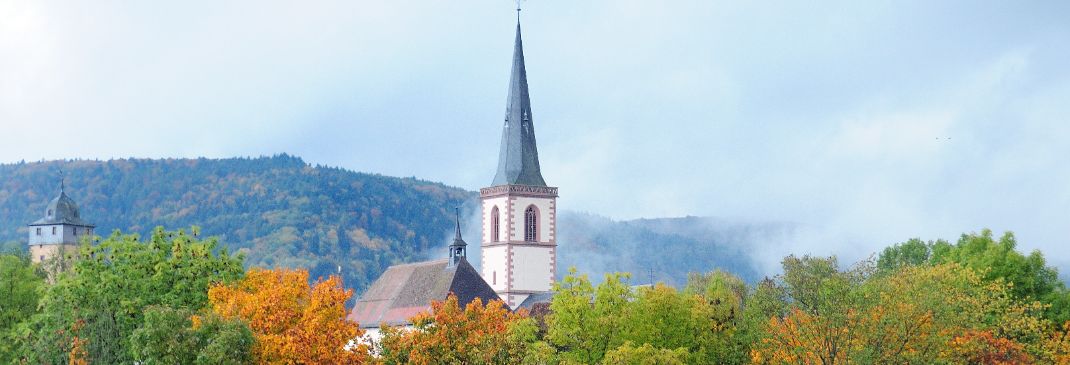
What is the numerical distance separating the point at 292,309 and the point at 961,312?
31734 mm

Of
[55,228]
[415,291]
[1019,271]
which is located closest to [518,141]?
[415,291]

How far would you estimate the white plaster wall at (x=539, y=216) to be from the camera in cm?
10481

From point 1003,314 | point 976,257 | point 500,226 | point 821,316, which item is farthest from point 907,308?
point 500,226

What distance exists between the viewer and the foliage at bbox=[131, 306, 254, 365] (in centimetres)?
4897

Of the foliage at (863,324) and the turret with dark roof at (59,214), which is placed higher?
the turret with dark roof at (59,214)

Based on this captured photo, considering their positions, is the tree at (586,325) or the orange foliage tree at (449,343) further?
the tree at (586,325)

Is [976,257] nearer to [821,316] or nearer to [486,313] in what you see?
[821,316]

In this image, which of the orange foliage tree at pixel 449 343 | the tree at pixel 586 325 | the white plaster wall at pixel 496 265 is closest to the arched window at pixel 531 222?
the white plaster wall at pixel 496 265

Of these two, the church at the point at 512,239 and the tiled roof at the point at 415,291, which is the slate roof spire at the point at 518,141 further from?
the tiled roof at the point at 415,291

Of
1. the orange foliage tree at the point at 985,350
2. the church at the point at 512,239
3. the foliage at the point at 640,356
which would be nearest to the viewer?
the foliage at the point at 640,356

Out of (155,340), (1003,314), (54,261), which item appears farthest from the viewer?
(54,261)

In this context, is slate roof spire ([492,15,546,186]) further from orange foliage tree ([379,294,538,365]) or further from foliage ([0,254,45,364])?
orange foliage tree ([379,294,538,365])

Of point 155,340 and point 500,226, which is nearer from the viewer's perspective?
point 155,340

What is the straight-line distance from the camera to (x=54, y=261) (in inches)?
3819
